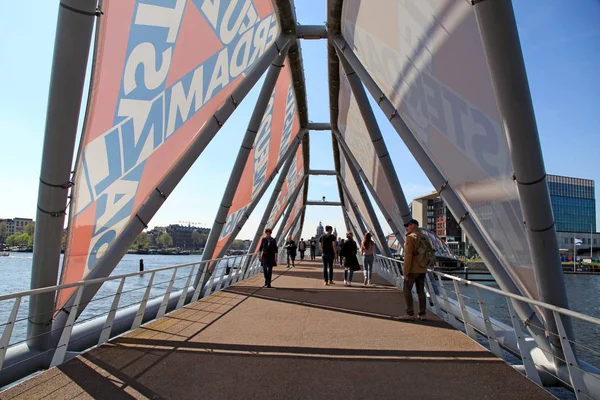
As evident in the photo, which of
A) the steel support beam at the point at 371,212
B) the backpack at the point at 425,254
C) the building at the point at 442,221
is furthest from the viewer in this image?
the building at the point at 442,221

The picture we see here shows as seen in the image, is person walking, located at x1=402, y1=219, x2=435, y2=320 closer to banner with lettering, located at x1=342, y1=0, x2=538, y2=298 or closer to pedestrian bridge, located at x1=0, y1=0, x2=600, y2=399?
pedestrian bridge, located at x1=0, y1=0, x2=600, y2=399

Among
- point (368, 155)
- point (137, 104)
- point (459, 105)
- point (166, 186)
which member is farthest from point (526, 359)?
point (368, 155)

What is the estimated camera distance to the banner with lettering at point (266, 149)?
50.1 ft

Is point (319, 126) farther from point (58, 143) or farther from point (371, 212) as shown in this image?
point (58, 143)

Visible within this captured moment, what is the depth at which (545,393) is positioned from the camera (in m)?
3.82

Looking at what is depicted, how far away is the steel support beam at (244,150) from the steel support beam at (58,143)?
726 cm

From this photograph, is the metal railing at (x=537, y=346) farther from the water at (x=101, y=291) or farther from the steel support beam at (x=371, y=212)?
the steel support beam at (x=371, y=212)

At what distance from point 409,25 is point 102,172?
488 centimetres

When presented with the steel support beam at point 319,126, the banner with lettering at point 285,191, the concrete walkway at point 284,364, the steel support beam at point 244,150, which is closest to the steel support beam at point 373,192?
the steel support beam at point 319,126

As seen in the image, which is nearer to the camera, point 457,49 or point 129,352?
point 129,352

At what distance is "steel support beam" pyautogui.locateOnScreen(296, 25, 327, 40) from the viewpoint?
13.7 m

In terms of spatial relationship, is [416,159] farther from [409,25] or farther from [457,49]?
[457,49]

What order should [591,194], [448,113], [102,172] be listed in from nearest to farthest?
[102,172] → [448,113] → [591,194]

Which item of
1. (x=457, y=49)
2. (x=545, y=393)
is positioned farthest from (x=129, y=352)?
(x=457, y=49)
